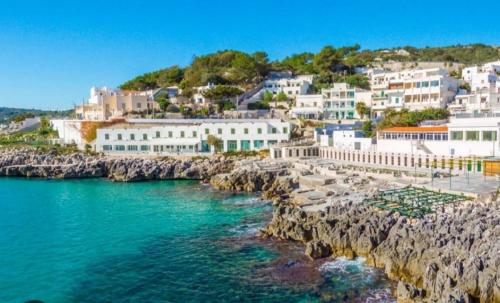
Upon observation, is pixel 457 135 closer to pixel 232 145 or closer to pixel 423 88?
pixel 232 145

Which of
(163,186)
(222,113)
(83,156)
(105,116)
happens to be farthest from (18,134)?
(163,186)

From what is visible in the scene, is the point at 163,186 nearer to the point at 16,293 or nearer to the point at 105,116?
the point at 16,293

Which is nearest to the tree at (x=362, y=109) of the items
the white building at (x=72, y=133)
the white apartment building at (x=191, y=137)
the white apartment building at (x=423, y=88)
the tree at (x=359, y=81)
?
the white apartment building at (x=423, y=88)

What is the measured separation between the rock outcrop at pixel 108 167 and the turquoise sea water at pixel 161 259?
41.3ft

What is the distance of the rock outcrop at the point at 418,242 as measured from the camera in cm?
1711

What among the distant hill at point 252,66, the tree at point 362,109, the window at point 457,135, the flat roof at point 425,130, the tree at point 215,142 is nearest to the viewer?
the window at point 457,135

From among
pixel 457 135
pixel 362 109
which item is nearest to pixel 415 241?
pixel 457 135

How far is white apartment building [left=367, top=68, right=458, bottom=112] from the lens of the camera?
69.1 metres

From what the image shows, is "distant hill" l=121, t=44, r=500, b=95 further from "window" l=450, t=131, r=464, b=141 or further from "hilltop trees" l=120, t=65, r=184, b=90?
"window" l=450, t=131, r=464, b=141

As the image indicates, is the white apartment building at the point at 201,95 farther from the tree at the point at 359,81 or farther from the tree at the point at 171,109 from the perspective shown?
the tree at the point at 359,81

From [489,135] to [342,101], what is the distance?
135 ft

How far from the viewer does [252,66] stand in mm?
94000

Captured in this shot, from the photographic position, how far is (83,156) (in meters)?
63.0

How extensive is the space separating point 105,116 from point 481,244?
240 ft
